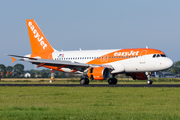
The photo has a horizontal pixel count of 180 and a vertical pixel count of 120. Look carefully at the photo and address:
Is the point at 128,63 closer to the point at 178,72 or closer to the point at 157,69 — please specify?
the point at 157,69

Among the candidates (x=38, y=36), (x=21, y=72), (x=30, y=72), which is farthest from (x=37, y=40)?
(x=21, y=72)

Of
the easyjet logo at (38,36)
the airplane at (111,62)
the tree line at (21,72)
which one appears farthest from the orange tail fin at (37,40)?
the tree line at (21,72)

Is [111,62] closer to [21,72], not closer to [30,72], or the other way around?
[30,72]

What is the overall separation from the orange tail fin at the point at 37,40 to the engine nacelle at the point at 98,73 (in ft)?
38.7

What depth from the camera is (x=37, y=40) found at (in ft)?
164

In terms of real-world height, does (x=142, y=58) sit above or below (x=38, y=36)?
below

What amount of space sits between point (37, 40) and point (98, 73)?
15479 mm

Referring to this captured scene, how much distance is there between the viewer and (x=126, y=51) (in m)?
40.3

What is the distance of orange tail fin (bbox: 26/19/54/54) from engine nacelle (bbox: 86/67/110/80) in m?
11.8

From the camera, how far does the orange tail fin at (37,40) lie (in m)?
49.5

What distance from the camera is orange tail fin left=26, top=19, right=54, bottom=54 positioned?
49.5 m

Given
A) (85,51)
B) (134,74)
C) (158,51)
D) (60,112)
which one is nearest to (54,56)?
(85,51)

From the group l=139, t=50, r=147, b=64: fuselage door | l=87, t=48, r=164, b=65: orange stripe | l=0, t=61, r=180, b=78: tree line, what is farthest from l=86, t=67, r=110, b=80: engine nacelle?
l=0, t=61, r=180, b=78: tree line

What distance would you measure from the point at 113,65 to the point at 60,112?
27.1 m
